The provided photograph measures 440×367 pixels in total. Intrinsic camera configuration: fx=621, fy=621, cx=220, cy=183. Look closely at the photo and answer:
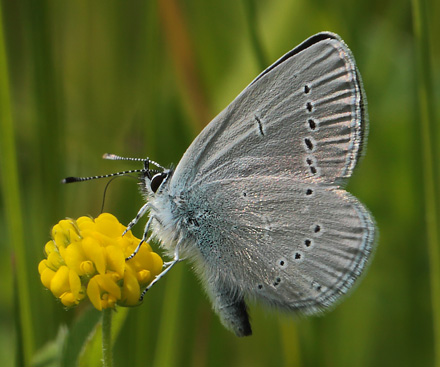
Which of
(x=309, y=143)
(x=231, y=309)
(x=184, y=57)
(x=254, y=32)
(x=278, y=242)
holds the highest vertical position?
(x=184, y=57)

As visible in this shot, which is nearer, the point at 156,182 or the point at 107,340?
the point at 107,340

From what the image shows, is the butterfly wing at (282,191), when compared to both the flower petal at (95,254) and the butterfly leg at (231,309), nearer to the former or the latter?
the butterfly leg at (231,309)

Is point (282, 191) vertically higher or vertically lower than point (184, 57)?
lower

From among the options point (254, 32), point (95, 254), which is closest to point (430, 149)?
point (254, 32)

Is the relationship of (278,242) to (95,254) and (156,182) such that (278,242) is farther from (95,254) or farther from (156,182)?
(95,254)

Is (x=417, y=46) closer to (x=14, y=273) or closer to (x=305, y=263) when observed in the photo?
(x=305, y=263)

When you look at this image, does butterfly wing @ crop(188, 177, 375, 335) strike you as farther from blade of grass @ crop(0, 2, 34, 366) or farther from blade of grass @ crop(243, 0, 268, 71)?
blade of grass @ crop(0, 2, 34, 366)

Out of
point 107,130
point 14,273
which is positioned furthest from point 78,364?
point 107,130
